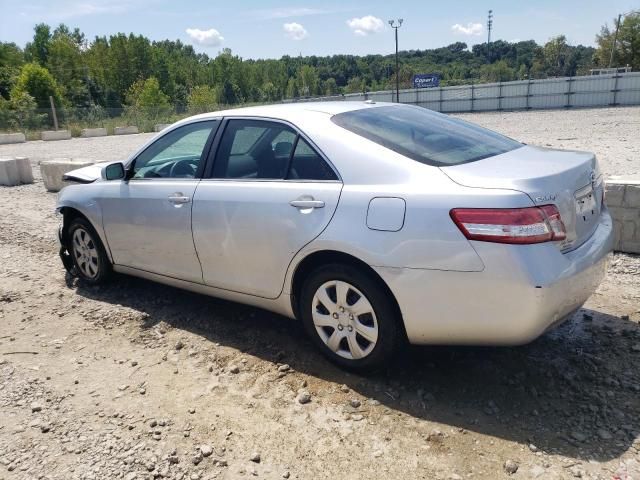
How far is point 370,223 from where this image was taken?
301cm

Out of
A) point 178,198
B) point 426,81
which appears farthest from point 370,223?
point 426,81

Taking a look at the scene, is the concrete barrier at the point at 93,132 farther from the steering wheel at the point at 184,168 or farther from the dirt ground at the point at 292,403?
the steering wheel at the point at 184,168

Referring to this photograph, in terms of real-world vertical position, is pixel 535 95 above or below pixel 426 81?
below

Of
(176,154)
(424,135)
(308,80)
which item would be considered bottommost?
(176,154)

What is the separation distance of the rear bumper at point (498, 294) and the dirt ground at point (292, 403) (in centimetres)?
47

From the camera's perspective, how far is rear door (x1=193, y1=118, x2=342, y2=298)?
3311mm

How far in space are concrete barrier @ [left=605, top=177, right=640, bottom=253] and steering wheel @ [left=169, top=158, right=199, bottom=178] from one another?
3.77 m

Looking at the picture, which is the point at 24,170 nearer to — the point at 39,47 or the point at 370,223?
the point at 370,223

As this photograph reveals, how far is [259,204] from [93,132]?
1440 inches

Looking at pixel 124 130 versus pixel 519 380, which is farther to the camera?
pixel 124 130

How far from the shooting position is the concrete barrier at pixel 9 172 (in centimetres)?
1216

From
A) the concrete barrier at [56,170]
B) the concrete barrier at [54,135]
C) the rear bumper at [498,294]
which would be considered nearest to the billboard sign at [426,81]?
the concrete barrier at [54,135]

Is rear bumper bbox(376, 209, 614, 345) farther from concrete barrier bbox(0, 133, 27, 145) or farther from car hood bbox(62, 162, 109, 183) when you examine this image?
concrete barrier bbox(0, 133, 27, 145)

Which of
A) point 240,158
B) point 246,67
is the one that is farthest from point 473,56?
point 240,158
